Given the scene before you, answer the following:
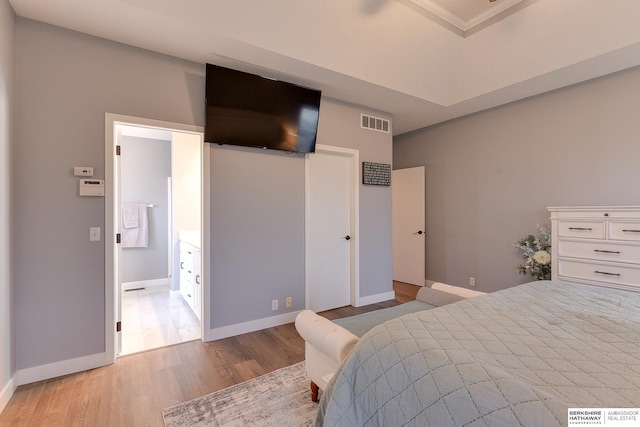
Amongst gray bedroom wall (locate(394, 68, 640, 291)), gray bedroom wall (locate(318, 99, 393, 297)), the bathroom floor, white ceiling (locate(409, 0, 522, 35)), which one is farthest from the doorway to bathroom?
gray bedroom wall (locate(394, 68, 640, 291))

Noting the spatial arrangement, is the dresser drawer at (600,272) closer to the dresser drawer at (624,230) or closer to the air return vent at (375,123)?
the dresser drawer at (624,230)

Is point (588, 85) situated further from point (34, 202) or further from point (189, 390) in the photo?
point (34, 202)

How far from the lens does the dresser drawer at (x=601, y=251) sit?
8.05 ft

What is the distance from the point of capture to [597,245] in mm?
2625

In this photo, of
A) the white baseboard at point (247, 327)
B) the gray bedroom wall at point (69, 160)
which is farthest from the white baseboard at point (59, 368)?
the white baseboard at point (247, 327)

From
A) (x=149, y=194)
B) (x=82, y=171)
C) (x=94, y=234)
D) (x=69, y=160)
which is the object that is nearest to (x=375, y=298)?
(x=94, y=234)

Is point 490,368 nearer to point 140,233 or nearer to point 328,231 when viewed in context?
point 328,231

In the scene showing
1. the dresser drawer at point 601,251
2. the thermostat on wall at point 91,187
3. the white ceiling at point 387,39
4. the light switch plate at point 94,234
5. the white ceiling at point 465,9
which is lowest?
the dresser drawer at point 601,251

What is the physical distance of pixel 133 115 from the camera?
8.00 ft

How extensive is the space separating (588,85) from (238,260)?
4137 mm

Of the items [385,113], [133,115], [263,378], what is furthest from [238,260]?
[385,113]

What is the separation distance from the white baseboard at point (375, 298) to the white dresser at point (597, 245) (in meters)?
1.87

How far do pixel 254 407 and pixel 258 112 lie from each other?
2482 millimetres

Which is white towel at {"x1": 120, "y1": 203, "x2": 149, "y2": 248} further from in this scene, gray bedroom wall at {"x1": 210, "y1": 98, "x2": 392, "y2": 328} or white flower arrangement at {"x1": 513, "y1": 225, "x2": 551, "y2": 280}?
white flower arrangement at {"x1": 513, "y1": 225, "x2": 551, "y2": 280}
